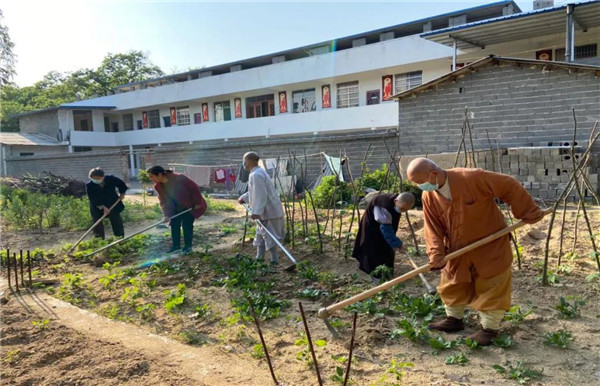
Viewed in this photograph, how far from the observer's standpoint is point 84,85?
38.0 metres

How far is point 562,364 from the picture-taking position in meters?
2.83

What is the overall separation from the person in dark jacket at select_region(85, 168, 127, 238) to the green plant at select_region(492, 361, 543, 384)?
639 cm

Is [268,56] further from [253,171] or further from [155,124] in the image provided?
[253,171]

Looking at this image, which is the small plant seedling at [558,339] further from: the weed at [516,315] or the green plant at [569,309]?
the green plant at [569,309]

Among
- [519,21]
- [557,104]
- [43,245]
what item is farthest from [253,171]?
[519,21]

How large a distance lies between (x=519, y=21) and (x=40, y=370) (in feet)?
42.8

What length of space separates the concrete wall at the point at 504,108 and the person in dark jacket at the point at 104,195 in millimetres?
7804

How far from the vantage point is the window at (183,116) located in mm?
27844

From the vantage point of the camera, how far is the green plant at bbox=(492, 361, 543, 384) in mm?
2651

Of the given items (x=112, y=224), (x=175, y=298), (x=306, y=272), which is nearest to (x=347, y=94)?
(x=112, y=224)

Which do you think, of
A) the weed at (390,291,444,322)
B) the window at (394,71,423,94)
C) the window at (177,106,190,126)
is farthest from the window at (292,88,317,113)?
the weed at (390,291,444,322)

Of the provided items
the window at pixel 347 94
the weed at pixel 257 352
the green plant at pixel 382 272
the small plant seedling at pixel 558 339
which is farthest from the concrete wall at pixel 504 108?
the window at pixel 347 94

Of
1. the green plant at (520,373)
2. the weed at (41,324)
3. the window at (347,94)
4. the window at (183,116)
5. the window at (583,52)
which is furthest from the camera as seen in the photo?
the window at (183,116)

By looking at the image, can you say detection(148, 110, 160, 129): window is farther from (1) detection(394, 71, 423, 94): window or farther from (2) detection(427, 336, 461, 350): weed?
(2) detection(427, 336, 461, 350): weed
